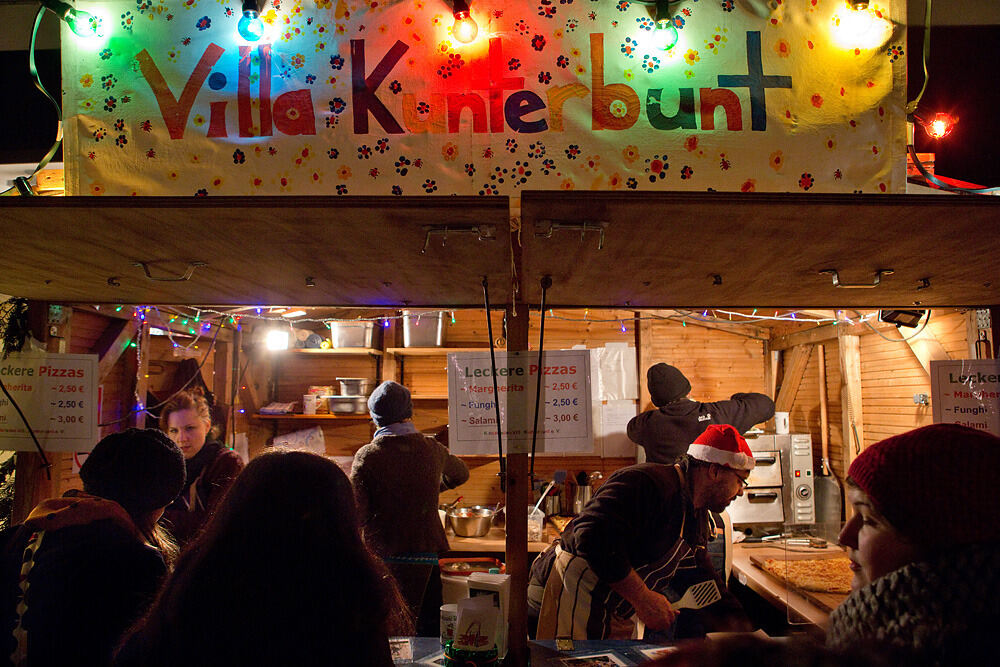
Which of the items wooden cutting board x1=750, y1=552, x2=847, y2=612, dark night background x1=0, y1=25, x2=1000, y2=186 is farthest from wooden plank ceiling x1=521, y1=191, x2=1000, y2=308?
wooden cutting board x1=750, y1=552, x2=847, y2=612

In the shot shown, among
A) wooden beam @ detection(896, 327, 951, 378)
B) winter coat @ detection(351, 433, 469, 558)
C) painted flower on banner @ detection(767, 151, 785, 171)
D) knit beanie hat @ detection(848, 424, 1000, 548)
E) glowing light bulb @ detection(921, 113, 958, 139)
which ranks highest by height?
glowing light bulb @ detection(921, 113, 958, 139)

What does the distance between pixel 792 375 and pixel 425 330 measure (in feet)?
11.7

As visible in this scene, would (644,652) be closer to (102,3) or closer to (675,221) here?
(675,221)

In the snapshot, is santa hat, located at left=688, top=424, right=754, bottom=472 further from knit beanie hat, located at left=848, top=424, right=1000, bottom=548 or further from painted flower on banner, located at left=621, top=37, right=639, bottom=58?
painted flower on banner, located at left=621, top=37, right=639, bottom=58

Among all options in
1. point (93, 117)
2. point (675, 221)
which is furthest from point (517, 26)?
point (93, 117)

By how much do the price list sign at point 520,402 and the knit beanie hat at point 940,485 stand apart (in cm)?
112

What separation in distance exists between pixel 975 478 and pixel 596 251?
106 centimetres

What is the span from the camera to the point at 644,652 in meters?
2.05

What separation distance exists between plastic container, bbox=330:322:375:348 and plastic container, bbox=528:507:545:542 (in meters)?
2.22

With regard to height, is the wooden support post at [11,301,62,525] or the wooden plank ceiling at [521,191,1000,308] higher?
the wooden plank ceiling at [521,191,1000,308]

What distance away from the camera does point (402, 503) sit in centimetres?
360

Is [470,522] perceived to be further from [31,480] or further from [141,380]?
[31,480]

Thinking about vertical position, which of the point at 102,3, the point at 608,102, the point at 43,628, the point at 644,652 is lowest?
the point at 644,652

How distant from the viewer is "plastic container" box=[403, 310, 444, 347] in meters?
5.61
